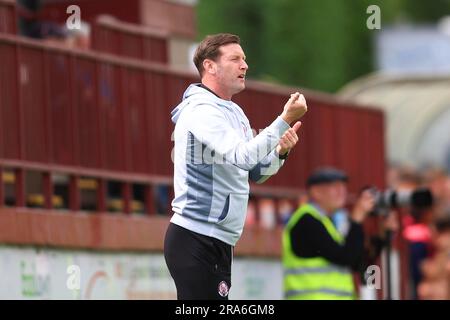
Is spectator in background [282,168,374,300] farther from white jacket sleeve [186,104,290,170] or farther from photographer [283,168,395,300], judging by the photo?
white jacket sleeve [186,104,290,170]

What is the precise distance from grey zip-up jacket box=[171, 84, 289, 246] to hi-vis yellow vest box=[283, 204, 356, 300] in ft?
14.3

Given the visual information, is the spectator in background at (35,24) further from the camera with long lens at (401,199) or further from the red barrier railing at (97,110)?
the camera with long lens at (401,199)

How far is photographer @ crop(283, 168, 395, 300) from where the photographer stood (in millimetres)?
12281

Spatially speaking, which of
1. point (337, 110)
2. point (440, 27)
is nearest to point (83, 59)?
point (337, 110)

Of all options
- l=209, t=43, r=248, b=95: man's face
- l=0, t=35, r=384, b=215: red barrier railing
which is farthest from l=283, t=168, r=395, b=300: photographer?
l=209, t=43, r=248, b=95: man's face

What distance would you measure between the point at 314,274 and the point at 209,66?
4678 mm

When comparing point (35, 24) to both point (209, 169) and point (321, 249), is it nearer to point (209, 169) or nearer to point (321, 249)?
point (321, 249)

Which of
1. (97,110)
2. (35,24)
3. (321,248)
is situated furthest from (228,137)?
(35,24)

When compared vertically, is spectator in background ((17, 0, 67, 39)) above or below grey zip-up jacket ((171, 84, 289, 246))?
above

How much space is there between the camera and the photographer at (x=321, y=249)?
12281 mm

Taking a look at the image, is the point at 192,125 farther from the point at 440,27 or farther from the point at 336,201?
the point at 440,27

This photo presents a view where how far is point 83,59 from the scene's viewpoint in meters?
13.0

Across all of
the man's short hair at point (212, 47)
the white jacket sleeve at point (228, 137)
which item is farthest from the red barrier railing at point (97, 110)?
the white jacket sleeve at point (228, 137)

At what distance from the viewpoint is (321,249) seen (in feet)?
40.3
